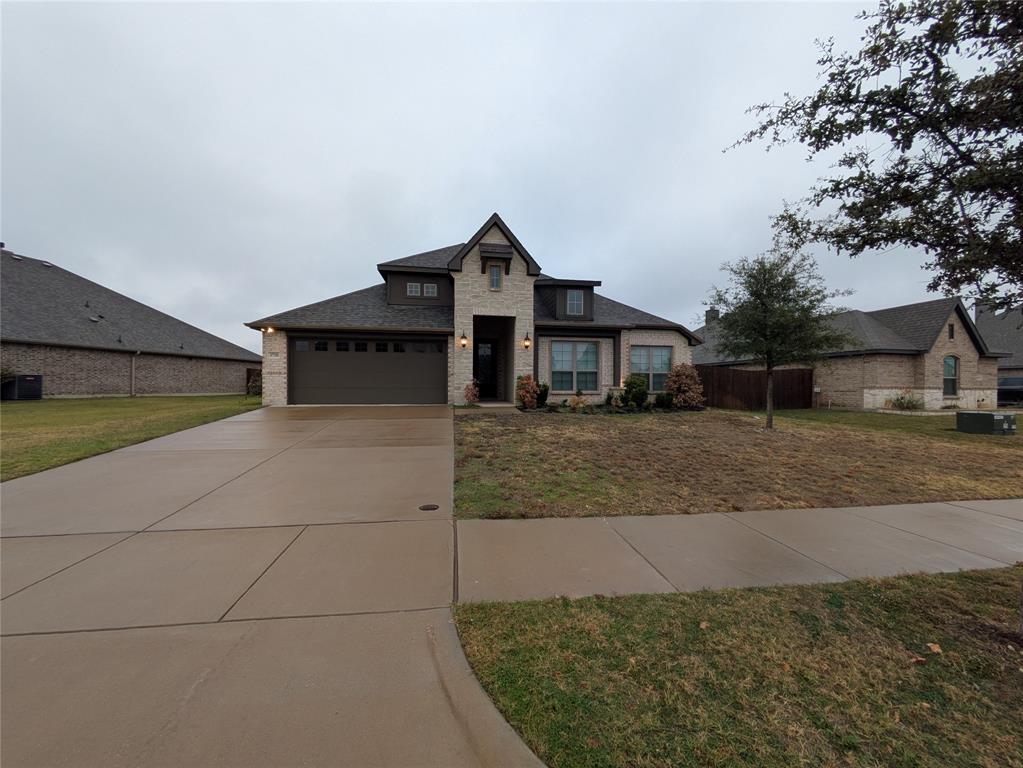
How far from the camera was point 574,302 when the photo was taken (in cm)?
1738

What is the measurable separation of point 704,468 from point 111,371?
30.6m

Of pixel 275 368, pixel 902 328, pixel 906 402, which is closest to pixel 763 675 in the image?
pixel 275 368

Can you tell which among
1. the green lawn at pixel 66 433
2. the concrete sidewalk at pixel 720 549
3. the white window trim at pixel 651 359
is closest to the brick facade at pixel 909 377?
the white window trim at pixel 651 359

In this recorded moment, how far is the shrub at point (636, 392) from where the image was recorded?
15.8 metres

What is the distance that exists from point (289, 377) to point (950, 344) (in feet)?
101

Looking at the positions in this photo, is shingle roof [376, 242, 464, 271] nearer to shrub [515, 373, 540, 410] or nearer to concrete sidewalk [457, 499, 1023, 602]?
shrub [515, 373, 540, 410]

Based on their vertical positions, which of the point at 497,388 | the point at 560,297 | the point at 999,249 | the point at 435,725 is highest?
the point at 560,297

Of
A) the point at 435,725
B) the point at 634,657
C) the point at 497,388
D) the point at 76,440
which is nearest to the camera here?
the point at 435,725

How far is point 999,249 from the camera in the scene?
8.53ft

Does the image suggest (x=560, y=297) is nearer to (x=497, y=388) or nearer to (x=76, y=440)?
(x=497, y=388)

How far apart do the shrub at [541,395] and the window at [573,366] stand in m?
1.59

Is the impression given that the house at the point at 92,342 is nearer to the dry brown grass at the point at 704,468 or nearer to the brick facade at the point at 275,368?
the brick facade at the point at 275,368

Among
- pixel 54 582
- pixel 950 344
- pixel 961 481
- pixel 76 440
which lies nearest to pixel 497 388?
pixel 76 440

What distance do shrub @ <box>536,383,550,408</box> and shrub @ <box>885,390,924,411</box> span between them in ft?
54.8
